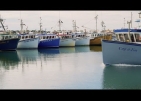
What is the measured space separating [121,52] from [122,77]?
3.52 metres

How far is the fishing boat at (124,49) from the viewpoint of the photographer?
16375 mm

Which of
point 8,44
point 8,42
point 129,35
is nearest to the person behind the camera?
point 129,35

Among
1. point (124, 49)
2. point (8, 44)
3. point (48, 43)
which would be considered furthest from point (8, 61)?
point (48, 43)

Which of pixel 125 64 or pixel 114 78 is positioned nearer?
pixel 114 78

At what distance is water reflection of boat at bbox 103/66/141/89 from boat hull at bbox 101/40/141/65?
0.53 meters

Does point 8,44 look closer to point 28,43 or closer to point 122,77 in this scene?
point 28,43

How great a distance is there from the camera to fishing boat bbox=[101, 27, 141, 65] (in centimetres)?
1638

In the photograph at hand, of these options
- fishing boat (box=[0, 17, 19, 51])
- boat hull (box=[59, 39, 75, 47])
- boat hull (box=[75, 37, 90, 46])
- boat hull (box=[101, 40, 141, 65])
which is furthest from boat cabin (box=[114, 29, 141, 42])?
boat hull (box=[75, 37, 90, 46])

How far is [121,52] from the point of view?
16.7m
